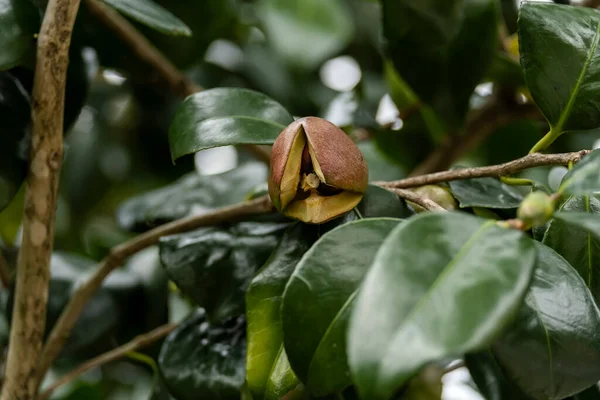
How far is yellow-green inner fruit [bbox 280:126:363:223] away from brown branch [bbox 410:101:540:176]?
1.55 feet

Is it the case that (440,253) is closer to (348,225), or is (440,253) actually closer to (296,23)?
(348,225)

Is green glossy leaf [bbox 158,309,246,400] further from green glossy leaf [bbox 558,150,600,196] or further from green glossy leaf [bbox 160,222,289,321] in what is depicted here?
green glossy leaf [bbox 558,150,600,196]

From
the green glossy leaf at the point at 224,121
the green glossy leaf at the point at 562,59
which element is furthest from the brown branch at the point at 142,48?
the green glossy leaf at the point at 562,59

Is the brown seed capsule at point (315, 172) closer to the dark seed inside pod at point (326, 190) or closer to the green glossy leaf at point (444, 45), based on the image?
the dark seed inside pod at point (326, 190)

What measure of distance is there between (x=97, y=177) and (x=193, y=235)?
25.0 inches

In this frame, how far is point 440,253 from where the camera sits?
30 centimetres

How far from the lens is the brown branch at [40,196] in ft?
1.62

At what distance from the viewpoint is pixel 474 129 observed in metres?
0.93

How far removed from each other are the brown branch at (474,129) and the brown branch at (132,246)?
40cm

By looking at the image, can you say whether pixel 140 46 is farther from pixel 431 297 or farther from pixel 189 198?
pixel 431 297

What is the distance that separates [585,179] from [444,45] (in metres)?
0.43

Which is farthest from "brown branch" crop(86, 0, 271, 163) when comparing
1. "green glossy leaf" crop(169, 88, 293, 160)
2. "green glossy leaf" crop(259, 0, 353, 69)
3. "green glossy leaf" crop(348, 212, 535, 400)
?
"green glossy leaf" crop(348, 212, 535, 400)

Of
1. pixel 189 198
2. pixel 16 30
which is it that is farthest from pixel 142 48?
pixel 16 30

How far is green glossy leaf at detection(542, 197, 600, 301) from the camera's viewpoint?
17.6 inches
